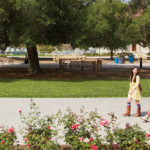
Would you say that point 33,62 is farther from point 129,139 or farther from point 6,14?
point 129,139

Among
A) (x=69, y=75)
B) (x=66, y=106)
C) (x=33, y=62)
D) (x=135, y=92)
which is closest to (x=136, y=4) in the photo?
(x=69, y=75)

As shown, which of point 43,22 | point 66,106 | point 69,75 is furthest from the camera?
point 69,75

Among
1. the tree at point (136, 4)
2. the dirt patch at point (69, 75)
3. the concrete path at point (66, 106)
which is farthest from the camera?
the tree at point (136, 4)

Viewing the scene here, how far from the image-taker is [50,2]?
17.7 m

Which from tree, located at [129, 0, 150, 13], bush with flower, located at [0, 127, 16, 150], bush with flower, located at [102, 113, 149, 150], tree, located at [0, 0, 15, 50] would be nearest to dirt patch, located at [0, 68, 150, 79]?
tree, located at [0, 0, 15, 50]

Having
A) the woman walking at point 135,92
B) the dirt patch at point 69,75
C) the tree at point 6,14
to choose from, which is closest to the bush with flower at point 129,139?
the woman walking at point 135,92

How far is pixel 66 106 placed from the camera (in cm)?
1005

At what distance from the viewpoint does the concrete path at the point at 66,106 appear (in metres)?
8.37

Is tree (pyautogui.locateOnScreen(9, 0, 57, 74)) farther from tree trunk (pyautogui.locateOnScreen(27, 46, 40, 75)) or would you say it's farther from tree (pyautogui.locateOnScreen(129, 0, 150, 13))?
tree (pyautogui.locateOnScreen(129, 0, 150, 13))

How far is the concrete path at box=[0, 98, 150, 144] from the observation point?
8.37 metres

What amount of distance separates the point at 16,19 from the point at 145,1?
92.9 ft

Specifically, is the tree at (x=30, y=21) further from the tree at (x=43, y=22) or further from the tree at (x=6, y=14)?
the tree at (x=6, y=14)

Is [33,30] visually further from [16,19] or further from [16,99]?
[16,99]

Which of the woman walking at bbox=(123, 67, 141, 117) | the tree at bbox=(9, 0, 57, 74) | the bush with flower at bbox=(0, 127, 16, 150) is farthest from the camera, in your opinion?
the tree at bbox=(9, 0, 57, 74)
